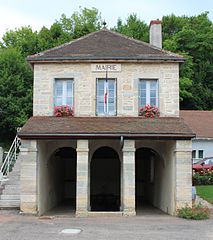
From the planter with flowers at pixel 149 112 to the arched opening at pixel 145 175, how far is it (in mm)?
3609

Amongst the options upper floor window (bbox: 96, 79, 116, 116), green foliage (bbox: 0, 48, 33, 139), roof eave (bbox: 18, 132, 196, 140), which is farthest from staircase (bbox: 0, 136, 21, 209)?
green foliage (bbox: 0, 48, 33, 139)

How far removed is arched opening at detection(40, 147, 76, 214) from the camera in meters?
18.8

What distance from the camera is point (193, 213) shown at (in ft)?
52.5

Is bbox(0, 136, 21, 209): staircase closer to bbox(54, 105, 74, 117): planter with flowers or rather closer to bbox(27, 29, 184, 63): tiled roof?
bbox(54, 105, 74, 117): planter with flowers

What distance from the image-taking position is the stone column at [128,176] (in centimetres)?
1688

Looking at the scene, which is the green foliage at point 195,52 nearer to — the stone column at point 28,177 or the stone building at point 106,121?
the stone building at point 106,121

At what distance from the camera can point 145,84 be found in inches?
757

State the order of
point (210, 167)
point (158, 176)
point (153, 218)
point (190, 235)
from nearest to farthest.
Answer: point (190, 235), point (153, 218), point (158, 176), point (210, 167)

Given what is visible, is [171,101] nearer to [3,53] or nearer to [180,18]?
[3,53]

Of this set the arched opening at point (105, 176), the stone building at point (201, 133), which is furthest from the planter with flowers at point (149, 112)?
the stone building at point (201, 133)

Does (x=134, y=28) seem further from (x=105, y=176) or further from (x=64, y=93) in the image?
(x=64, y=93)

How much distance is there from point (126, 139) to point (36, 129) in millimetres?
3300

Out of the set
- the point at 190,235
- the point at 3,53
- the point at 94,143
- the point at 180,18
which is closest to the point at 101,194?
the point at 94,143

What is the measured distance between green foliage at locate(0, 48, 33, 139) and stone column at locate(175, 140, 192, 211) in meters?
19.5
